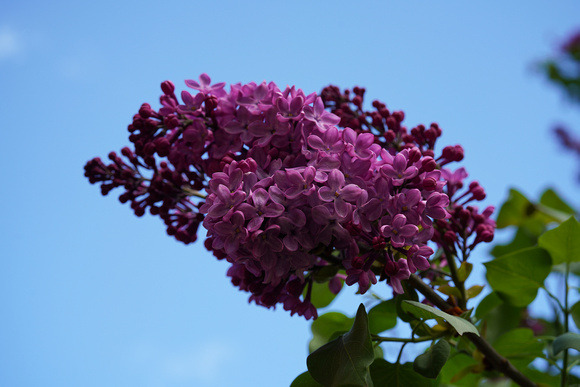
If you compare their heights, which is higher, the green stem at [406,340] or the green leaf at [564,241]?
the green leaf at [564,241]

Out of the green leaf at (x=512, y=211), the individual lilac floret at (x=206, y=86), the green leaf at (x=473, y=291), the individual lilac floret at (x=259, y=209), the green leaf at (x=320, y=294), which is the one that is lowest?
the green leaf at (x=473, y=291)

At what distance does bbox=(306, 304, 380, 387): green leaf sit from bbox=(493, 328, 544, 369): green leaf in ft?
1.57

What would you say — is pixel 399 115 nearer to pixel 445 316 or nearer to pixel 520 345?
pixel 445 316

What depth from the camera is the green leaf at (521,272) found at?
1.09 metres

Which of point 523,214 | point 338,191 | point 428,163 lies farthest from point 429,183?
point 523,214

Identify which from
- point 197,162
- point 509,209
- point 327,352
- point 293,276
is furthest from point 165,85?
point 509,209

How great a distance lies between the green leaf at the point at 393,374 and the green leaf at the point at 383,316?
0.37 ft

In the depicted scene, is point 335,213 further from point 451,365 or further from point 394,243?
point 451,365

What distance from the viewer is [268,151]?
2.76 feet

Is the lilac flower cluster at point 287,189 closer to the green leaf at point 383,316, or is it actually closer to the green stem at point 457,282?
the green stem at point 457,282

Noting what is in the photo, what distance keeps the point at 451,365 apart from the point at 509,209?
776 millimetres

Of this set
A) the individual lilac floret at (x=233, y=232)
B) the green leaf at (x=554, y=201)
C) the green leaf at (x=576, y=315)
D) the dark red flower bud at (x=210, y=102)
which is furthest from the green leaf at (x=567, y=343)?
the green leaf at (x=554, y=201)

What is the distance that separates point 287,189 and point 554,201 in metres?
1.52

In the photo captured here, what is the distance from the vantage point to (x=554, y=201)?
196cm
